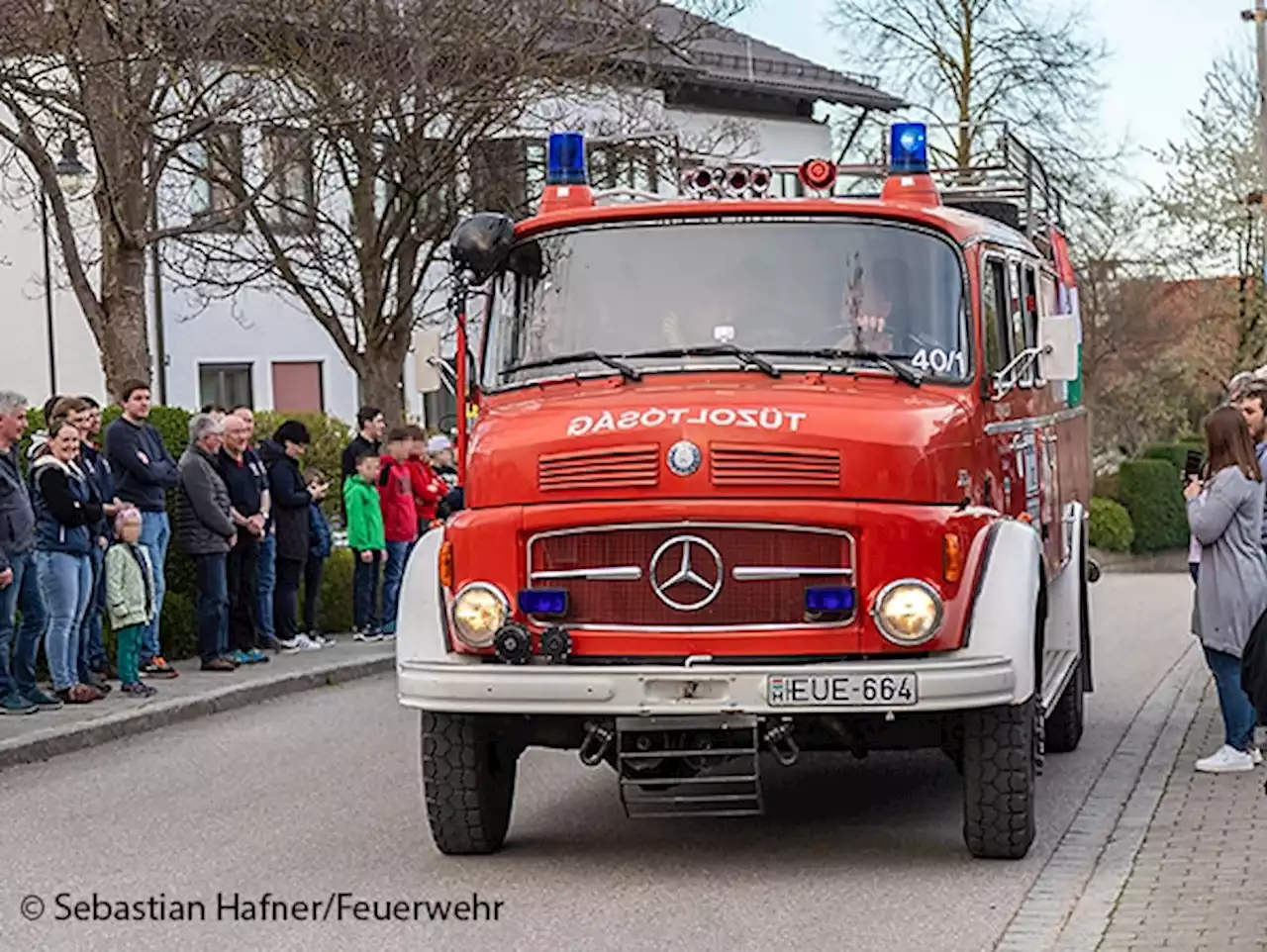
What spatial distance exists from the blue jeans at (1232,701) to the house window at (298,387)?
3352cm

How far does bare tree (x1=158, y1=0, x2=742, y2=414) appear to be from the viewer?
2400cm

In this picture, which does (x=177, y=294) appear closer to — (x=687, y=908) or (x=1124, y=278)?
(x=1124, y=278)

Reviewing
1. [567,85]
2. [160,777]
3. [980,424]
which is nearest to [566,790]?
[160,777]

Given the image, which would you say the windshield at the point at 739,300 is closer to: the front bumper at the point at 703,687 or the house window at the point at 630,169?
the front bumper at the point at 703,687

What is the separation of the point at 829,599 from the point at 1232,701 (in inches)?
148

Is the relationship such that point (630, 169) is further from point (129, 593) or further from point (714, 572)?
point (714, 572)

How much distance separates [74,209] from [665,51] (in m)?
14.7

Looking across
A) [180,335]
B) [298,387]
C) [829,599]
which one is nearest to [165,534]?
[829,599]

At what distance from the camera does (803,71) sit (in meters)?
54.6

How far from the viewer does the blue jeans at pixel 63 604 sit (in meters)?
15.0

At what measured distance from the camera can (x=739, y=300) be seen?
10305mm

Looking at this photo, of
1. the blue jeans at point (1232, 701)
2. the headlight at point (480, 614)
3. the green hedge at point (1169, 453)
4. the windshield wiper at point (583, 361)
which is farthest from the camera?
the green hedge at point (1169, 453)

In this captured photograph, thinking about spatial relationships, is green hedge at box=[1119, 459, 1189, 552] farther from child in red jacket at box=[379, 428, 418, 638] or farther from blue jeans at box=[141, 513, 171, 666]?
blue jeans at box=[141, 513, 171, 666]

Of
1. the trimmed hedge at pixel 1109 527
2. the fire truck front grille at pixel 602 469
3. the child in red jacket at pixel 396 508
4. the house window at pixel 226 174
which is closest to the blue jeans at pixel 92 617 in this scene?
the child in red jacket at pixel 396 508
